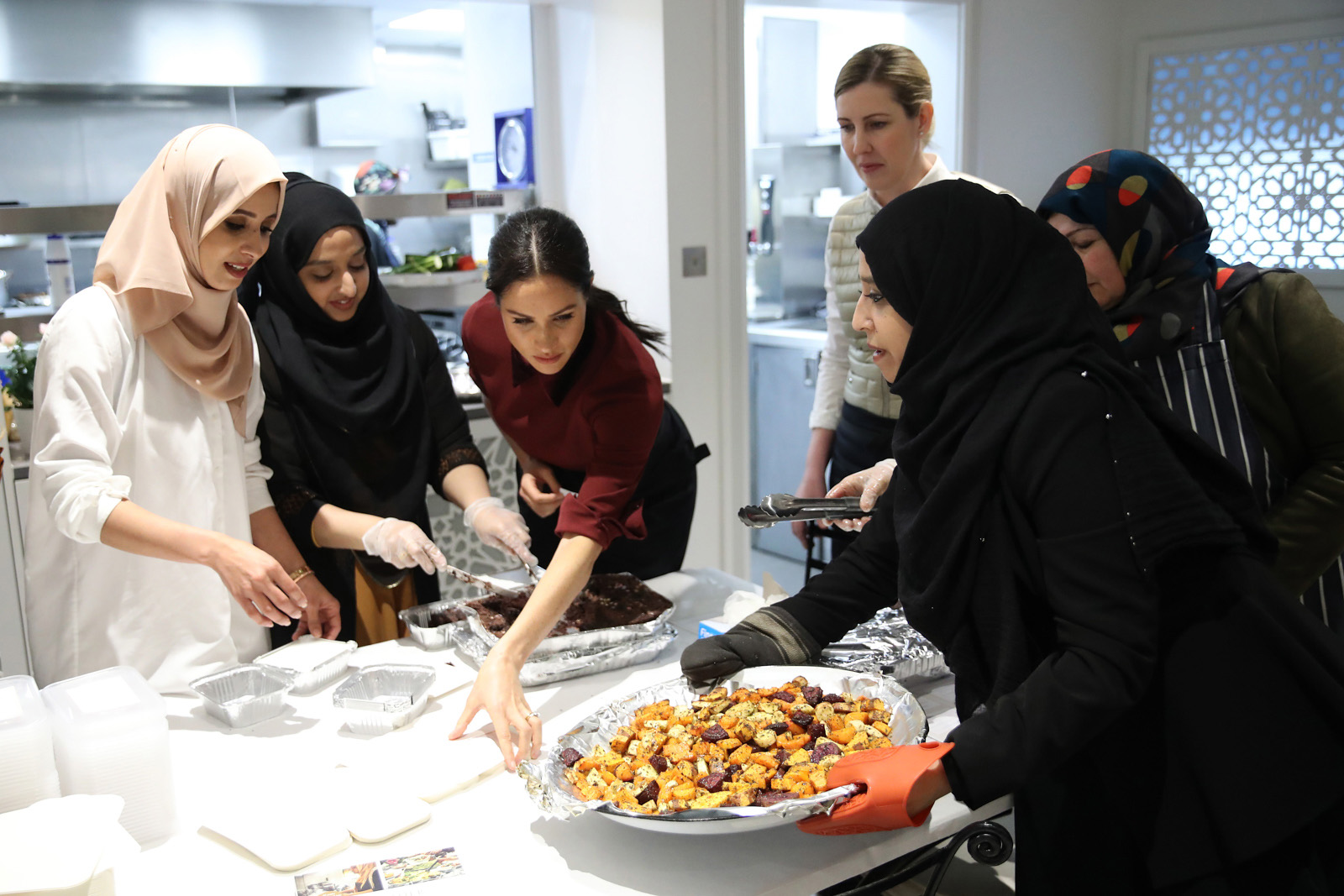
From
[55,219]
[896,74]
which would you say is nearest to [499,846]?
[896,74]

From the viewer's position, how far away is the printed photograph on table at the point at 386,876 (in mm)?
1083

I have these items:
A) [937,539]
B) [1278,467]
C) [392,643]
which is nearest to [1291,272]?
[1278,467]

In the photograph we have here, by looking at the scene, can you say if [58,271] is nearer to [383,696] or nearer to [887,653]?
[383,696]

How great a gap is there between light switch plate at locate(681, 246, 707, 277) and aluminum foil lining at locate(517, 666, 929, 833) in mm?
2103

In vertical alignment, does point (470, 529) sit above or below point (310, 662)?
below

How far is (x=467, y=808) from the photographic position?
4.10 feet

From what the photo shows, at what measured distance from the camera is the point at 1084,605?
1.06 meters

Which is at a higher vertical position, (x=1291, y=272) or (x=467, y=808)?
(x=1291, y=272)

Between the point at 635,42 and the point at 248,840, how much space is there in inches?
107

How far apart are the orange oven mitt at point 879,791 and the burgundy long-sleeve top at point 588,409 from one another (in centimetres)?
65

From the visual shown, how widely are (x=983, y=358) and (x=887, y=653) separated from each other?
58cm

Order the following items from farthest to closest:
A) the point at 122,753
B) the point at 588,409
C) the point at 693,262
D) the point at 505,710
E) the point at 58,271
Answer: the point at 58,271
the point at 693,262
the point at 588,409
the point at 505,710
the point at 122,753

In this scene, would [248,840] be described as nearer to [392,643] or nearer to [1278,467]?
[392,643]

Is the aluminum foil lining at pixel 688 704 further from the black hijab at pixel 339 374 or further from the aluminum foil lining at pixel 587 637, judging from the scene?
the black hijab at pixel 339 374
